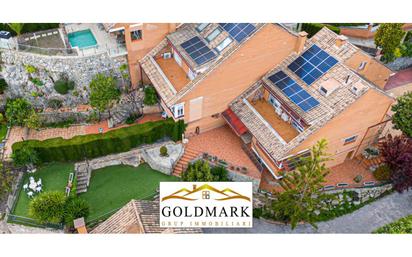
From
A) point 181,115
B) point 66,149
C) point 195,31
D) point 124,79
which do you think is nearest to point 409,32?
point 195,31

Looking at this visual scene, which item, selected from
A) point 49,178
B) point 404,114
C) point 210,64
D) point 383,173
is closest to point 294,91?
point 210,64

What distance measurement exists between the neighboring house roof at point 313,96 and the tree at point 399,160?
687 centimetres

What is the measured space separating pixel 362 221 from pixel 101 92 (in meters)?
30.4

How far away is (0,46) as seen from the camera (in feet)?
135

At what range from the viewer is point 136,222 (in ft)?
102

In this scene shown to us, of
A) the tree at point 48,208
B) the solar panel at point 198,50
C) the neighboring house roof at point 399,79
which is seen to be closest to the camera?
the tree at point 48,208

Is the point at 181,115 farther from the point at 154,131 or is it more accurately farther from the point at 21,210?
the point at 21,210

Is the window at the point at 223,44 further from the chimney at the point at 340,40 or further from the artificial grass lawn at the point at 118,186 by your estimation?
the artificial grass lawn at the point at 118,186

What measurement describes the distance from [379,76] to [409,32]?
39.3 feet

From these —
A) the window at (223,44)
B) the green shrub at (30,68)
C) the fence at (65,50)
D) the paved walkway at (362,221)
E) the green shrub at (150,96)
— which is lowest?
the paved walkway at (362,221)

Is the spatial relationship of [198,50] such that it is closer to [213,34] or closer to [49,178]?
[213,34]

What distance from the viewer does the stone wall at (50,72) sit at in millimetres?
41375

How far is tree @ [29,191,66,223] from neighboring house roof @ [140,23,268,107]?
45.5 ft

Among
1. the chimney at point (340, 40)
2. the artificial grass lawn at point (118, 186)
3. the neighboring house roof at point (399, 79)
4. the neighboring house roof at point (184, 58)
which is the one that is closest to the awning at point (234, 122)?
the neighboring house roof at point (184, 58)
